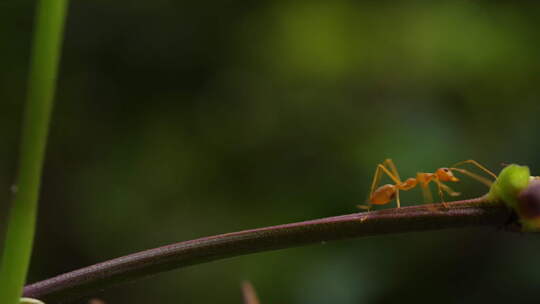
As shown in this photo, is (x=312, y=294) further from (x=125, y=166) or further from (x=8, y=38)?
(x=8, y=38)

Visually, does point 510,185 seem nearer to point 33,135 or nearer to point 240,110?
point 33,135

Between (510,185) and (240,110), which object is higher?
(240,110)

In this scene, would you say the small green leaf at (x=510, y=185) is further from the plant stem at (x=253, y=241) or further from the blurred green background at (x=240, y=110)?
the blurred green background at (x=240, y=110)

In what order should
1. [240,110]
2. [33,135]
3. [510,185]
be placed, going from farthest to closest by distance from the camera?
[240,110] < [510,185] < [33,135]

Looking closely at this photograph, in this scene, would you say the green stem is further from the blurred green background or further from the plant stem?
the blurred green background

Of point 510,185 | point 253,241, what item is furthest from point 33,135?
point 510,185

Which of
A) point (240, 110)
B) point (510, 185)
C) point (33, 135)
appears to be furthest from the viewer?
point (240, 110)

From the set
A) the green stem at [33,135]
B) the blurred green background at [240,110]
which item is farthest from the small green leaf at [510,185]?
the blurred green background at [240,110]
